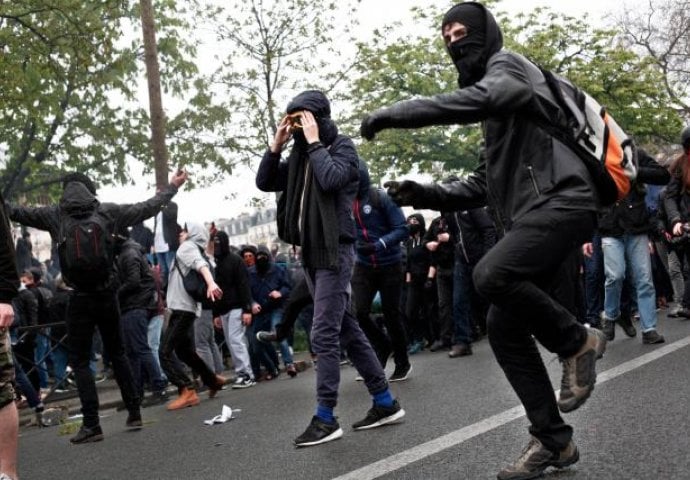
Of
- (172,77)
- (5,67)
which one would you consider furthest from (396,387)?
(172,77)

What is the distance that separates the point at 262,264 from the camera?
1325 cm

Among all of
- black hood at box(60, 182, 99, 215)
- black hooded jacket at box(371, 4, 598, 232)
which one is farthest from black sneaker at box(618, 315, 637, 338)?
black hooded jacket at box(371, 4, 598, 232)

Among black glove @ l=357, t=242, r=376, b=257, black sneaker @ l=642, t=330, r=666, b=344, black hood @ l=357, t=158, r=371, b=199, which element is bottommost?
black sneaker @ l=642, t=330, r=666, b=344

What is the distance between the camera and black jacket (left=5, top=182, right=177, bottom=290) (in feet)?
24.7

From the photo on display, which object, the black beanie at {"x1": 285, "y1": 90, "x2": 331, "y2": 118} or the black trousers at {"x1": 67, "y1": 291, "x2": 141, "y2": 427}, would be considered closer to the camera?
the black beanie at {"x1": 285, "y1": 90, "x2": 331, "y2": 118}

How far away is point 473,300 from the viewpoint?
44.7 ft

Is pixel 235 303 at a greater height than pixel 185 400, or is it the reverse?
pixel 235 303

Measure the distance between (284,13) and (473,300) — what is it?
44.7 ft

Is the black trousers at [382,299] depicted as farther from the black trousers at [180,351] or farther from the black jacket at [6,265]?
the black jacket at [6,265]

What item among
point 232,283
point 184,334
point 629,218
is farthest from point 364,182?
point 232,283

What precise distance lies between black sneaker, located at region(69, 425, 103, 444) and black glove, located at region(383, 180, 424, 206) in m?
4.40

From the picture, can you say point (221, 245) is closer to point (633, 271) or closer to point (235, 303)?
point (235, 303)

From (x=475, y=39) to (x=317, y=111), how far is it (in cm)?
198

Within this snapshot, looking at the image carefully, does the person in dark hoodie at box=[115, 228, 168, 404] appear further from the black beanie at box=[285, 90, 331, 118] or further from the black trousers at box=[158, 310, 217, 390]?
the black beanie at box=[285, 90, 331, 118]
